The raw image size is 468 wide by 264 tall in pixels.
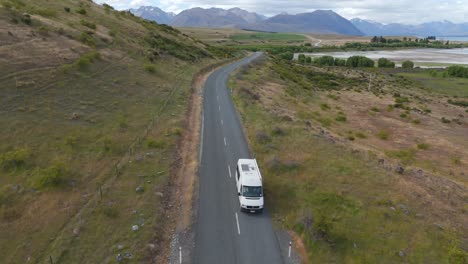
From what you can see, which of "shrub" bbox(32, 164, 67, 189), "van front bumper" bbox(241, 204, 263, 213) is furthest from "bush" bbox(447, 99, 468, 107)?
"shrub" bbox(32, 164, 67, 189)

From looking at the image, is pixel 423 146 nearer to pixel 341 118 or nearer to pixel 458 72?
pixel 341 118

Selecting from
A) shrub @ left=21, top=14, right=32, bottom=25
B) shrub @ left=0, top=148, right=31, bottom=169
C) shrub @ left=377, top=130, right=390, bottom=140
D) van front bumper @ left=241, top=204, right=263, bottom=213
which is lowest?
shrub @ left=377, top=130, right=390, bottom=140

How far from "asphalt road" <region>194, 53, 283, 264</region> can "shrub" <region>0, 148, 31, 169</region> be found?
14082mm

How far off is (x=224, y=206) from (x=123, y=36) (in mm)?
56522

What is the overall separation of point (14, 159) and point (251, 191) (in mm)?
18560

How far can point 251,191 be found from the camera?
75.1 feet

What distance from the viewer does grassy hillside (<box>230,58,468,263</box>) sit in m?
19.5

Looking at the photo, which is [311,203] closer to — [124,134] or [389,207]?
[389,207]

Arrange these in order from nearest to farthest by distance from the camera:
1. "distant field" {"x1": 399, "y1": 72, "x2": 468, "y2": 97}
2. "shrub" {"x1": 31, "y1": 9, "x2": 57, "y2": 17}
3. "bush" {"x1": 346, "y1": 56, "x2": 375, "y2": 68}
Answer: "shrub" {"x1": 31, "y1": 9, "x2": 57, "y2": 17}
"distant field" {"x1": 399, "y1": 72, "x2": 468, "y2": 97}
"bush" {"x1": 346, "y1": 56, "x2": 375, "y2": 68}

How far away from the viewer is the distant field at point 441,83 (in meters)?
101

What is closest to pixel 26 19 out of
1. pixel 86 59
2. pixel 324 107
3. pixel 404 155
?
pixel 86 59

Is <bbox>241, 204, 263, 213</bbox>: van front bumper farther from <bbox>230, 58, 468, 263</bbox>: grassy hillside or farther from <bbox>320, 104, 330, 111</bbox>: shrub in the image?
<bbox>320, 104, 330, 111</bbox>: shrub

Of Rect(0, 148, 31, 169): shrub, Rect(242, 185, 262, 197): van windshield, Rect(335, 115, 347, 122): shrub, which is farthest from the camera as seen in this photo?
Rect(335, 115, 347, 122): shrub

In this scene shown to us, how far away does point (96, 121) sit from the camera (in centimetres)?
3466
